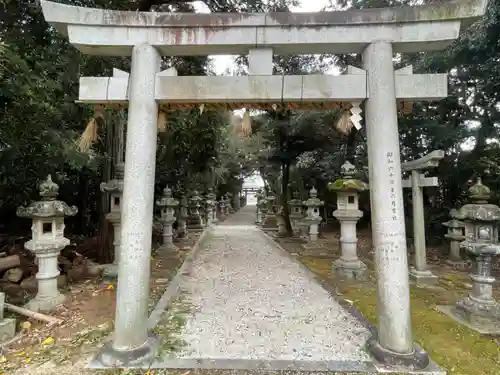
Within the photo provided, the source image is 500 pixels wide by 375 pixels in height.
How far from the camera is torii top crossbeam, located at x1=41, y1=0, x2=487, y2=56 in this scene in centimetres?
360

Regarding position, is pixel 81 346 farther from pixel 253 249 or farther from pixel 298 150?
pixel 298 150

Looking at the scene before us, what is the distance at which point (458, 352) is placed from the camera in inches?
146

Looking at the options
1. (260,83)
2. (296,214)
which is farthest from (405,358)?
(296,214)

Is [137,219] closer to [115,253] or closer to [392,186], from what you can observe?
[392,186]

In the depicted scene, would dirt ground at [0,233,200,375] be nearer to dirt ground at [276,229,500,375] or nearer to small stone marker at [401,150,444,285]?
Result: dirt ground at [276,229,500,375]

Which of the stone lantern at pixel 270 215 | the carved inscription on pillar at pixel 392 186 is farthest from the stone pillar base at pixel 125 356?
the stone lantern at pixel 270 215

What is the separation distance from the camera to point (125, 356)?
332cm

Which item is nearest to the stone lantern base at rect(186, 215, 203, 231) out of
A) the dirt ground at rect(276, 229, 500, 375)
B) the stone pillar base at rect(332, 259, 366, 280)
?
the dirt ground at rect(276, 229, 500, 375)

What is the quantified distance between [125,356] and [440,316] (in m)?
4.60

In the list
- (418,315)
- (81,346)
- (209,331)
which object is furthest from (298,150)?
(81,346)

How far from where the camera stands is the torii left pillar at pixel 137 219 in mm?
3420

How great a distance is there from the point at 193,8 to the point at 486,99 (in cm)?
943

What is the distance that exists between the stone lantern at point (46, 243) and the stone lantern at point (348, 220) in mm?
5789

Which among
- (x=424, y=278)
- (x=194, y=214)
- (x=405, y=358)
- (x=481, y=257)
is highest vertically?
(x=194, y=214)
